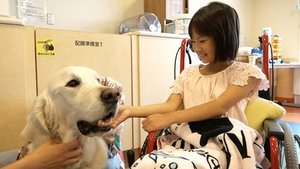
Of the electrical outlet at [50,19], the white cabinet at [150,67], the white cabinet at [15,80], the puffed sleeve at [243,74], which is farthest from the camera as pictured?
the electrical outlet at [50,19]

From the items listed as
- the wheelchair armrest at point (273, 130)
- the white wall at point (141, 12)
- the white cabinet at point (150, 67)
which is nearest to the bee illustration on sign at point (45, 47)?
the white cabinet at point (150, 67)

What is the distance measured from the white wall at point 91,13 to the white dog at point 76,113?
1.60 m

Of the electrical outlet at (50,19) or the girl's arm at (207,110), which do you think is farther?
the electrical outlet at (50,19)

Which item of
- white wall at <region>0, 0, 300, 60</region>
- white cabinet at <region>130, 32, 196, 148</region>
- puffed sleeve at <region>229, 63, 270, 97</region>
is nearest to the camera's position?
puffed sleeve at <region>229, 63, 270, 97</region>

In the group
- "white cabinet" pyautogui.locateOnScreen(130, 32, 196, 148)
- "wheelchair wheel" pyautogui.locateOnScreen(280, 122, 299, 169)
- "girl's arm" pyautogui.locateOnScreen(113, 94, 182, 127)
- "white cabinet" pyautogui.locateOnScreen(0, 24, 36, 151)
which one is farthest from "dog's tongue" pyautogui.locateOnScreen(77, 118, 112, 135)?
"white cabinet" pyautogui.locateOnScreen(130, 32, 196, 148)

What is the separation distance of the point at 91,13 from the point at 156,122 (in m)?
1.94

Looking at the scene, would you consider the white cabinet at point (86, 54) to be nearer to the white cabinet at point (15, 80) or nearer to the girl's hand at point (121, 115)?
the white cabinet at point (15, 80)

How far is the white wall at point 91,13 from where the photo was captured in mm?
2396

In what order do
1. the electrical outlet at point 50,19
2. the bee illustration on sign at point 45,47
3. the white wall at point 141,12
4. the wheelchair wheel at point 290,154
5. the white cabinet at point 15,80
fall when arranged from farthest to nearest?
the white wall at point 141,12, the electrical outlet at point 50,19, the bee illustration on sign at point 45,47, the white cabinet at point 15,80, the wheelchair wheel at point 290,154

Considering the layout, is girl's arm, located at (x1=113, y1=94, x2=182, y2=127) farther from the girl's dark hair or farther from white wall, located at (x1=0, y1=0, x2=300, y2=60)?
white wall, located at (x1=0, y1=0, x2=300, y2=60)

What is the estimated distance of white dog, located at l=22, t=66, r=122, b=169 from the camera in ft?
2.54

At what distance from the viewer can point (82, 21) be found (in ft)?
8.46

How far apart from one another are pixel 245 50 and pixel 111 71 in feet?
8.64

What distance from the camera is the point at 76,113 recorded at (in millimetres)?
826
